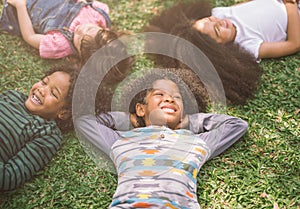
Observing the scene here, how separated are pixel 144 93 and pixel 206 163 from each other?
596mm

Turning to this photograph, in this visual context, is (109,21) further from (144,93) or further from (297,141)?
(297,141)

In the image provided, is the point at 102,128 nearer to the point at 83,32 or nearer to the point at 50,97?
the point at 50,97

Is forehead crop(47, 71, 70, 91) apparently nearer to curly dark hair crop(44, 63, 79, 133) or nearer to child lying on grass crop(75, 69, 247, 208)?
curly dark hair crop(44, 63, 79, 133)

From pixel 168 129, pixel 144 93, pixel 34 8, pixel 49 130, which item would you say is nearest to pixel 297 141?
pixel 168 129

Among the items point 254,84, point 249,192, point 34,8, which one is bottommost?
point 249,192

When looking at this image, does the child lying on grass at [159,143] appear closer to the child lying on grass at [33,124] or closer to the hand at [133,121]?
the hand at [133,121]

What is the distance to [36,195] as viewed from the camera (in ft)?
8.20

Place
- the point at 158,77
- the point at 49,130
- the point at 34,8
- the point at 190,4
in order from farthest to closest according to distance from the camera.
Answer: the point at 190,4, the point at 34,8, the point at 158,77, the point at 49,130

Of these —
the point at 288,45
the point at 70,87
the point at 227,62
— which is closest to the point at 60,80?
the point at 70,87

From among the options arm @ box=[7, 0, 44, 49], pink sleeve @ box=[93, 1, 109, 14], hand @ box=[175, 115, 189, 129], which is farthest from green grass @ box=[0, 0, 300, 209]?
pink sleeve @ box=[93, 1, 109, 14]

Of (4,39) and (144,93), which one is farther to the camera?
(4,39)

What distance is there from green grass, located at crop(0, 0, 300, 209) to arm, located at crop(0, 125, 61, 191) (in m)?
0.06

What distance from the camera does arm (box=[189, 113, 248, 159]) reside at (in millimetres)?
2627

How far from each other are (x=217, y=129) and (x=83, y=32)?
4.03 feet
